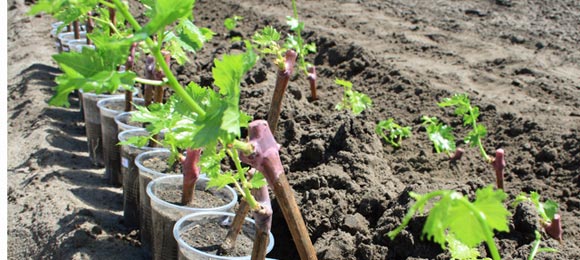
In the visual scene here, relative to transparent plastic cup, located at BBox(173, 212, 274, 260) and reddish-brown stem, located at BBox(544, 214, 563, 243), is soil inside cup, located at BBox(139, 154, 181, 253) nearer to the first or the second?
transparent plastic cup, located at BBox(173, 212, 274, 260)

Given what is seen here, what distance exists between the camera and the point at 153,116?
253 cm

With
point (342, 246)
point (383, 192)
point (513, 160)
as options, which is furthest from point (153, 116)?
point (513, 160)

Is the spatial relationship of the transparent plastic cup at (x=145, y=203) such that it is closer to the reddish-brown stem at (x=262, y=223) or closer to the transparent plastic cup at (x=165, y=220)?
the transparent plastic cup at (x=165, y=220)

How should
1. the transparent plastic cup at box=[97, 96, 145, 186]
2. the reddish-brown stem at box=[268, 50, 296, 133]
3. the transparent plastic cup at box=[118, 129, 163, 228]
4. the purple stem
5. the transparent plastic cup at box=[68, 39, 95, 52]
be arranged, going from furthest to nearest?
1. the transparent plastic cup at box=[68, 39, 95, 52]
2. the transparent plastic cup at box=[97, 96, 145, 186]
3. the transparent plastic cup at box=[118, 129, 163, 228]
4. the reddish-brown stem at box=[268, 50, 296, 133]
5. the purple stem

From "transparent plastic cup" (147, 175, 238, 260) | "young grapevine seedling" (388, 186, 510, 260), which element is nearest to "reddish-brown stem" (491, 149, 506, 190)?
"transparent plastic cup" (147, 175, 238, 260)

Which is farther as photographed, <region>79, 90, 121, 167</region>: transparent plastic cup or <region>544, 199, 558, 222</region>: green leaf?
<region>79, 90, 121, 167</region>: transparent plastic cup

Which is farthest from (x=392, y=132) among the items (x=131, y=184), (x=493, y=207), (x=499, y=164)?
(x=493, y=207)

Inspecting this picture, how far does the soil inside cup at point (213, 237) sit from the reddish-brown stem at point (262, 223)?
19.7 inches

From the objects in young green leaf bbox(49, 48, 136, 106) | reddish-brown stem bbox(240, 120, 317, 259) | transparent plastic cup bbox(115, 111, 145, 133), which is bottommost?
transparent plastic cup bbox(115, 111, 145, 133)

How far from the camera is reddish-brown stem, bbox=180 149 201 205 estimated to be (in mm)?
2877

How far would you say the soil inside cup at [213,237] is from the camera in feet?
8.64

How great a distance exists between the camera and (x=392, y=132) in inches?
167

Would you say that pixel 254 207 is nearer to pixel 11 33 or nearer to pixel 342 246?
pixel 342 246

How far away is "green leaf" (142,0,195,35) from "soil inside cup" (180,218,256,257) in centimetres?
127
